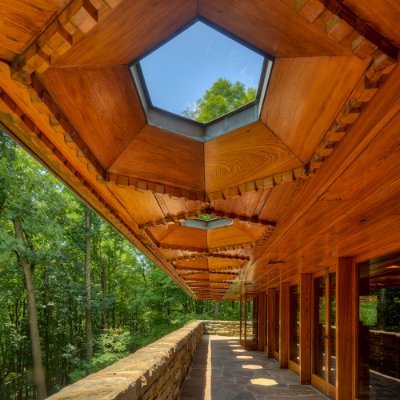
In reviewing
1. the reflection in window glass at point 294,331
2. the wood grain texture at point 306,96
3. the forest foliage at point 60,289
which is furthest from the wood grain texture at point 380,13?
the forest foliage at point 60,289

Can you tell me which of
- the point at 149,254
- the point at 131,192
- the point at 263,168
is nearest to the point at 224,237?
the point at 149,254

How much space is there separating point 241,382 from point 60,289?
44.0 feet

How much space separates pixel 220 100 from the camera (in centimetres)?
244

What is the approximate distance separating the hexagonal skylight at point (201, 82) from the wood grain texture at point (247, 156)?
7 cm

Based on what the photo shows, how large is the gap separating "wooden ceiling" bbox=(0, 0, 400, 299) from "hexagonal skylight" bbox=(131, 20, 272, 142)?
7cm

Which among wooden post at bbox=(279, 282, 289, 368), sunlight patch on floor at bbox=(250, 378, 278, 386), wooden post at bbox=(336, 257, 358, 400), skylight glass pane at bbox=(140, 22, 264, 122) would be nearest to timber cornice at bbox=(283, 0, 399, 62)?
skylight glass pane at bbox=(140, 22, 264, 122)

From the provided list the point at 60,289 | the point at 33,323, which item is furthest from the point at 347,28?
the point at 60,289

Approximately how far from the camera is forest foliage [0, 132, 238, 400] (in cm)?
1359

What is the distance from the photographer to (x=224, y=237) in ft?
17.7

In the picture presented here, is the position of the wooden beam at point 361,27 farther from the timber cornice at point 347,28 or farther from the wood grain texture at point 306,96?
the wood grain texture at point 306,96

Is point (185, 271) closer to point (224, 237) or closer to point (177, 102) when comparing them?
point (224, 237)

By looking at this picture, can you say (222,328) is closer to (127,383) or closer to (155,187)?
(155,187)

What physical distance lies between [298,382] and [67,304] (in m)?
14.9

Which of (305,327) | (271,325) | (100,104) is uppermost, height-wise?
(100,104)
